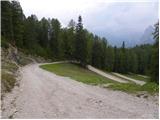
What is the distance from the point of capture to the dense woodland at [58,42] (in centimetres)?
7838

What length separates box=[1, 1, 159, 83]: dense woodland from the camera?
7838 cm

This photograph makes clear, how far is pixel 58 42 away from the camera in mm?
103062

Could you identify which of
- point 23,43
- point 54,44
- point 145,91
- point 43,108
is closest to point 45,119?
point 43,108

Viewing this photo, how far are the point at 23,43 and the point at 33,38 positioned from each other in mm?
4698

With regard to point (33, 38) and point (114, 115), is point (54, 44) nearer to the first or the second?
point (33, 38)

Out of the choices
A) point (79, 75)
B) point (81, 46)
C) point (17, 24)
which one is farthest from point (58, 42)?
point (79, 75)

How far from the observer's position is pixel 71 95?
25141 millimetres

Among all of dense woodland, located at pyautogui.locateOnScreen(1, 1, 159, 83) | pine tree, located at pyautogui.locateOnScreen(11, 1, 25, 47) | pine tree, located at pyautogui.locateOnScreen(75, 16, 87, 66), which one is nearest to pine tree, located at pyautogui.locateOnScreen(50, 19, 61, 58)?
dense woodland, located at pyautogui.locateOnScreen(1, 1, 159, 83)

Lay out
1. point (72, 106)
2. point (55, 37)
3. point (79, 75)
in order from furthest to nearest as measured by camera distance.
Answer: point (55, 37), point (79, 75), point (72, 106)

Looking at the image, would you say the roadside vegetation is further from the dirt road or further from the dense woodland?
the dirt road

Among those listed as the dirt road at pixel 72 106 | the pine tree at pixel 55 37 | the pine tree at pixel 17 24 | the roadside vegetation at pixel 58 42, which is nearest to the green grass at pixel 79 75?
the roadside vegetation at pixel 58 42

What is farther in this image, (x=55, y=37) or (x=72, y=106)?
(x=55, y=37)

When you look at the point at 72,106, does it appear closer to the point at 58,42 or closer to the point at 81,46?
the point at 81,46

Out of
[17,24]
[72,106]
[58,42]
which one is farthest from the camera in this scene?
Answer: [58,42]
